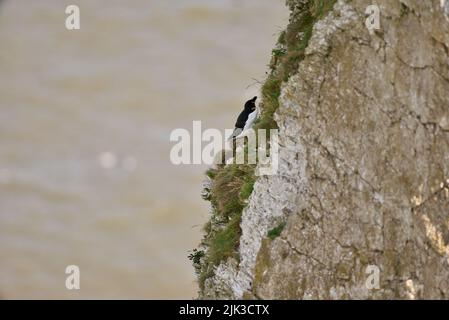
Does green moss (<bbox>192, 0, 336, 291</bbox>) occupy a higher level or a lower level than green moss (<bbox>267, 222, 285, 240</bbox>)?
higher

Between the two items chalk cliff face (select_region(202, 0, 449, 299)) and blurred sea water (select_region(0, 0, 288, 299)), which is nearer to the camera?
chalk cliff face (select_region(202, 0, 449, 299))

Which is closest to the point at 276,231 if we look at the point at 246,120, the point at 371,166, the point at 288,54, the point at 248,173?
the point at 248,173

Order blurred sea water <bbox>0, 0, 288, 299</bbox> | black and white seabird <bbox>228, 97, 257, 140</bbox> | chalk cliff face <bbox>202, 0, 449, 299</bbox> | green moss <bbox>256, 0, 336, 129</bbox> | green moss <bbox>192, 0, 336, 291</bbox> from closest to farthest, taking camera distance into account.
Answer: chalk cliff face <bbox>202, 0, 449, 299</bbox> → green moss <bbox>256, 0, 336, 129</bbox> → green moss <bbox>192, 0, 336, 291</bbox> → black and white seabird <bbox>228, 97, 257, 140</bbox> → blurred sea water <bbox>0, 0, 288, 299</bbox>

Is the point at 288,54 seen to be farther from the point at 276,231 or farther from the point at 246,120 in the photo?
the point at 276,231

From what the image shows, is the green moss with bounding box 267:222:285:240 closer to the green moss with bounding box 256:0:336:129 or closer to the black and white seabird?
the green moss with bounding box 256:0:336:129

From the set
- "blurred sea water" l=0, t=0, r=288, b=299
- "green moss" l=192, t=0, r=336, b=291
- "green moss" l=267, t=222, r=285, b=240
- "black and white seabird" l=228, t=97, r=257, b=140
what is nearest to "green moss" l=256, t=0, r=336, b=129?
"green moss" l=192, t=0, r=336, b=291

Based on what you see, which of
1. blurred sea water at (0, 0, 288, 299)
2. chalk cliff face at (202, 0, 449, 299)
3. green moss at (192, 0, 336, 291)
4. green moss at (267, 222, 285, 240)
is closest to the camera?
chalk cliff face at (202, 0, 449, 299)
